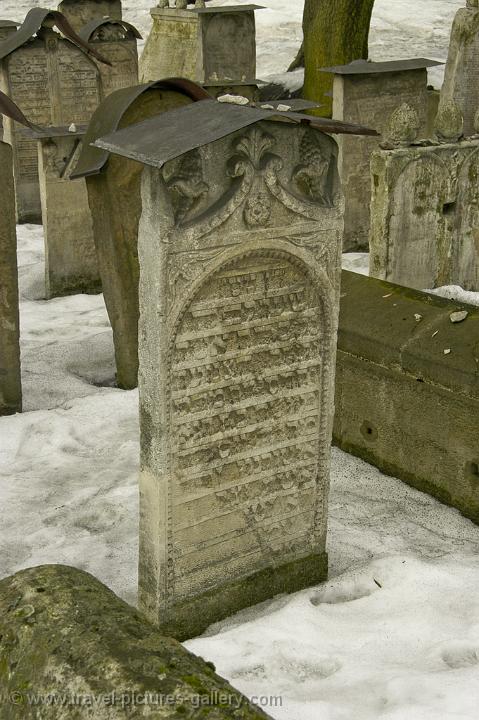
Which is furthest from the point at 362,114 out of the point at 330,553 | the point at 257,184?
the point at 257,184

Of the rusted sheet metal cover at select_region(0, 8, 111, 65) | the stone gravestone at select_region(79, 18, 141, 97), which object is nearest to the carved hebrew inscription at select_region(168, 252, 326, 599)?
the rusted sheet metal cover at select_region(0, 8, 111, 65)

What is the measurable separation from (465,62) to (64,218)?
15.5 feet

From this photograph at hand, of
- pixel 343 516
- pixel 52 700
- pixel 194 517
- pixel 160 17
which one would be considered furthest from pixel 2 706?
pixel 160 17

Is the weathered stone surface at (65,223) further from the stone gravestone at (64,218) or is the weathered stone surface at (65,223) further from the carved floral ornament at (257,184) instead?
the carved floral ornament at (257,184)

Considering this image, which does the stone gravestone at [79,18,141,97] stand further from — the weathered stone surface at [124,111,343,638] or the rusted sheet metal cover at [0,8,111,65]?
the weathered stone surface at [124,111,343,638]

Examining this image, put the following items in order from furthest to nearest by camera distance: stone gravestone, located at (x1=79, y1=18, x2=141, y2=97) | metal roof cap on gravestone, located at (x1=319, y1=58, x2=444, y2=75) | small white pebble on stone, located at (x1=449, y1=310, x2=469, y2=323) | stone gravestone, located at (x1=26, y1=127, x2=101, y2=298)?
1. stone gravestone, located at (x1=79, y1=18, x2=141, y2=97)
2. metal roof cap on gravestone, located at (x1=319, y1=58, x2=444, y2=75)
3. stone gravestone, located at (x1=26, y1=127, x2=101, y2=298)
4. small white pebble on stone, located at (x1=449, y1=310, x2=469, y2=323)

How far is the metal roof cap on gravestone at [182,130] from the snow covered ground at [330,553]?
162 cm

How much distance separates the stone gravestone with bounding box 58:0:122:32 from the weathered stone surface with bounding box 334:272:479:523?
356 inches

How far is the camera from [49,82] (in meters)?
8.96

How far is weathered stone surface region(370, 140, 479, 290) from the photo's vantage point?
A: 5.98m

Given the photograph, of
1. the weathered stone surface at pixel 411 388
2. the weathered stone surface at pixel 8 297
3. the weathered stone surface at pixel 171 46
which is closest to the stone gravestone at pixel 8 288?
the weathered stone surface at pixel 8 297

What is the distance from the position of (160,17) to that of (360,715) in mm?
11949

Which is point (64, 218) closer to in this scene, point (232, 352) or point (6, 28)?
point (232, 352)

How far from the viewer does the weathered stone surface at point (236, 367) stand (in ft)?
10.8
